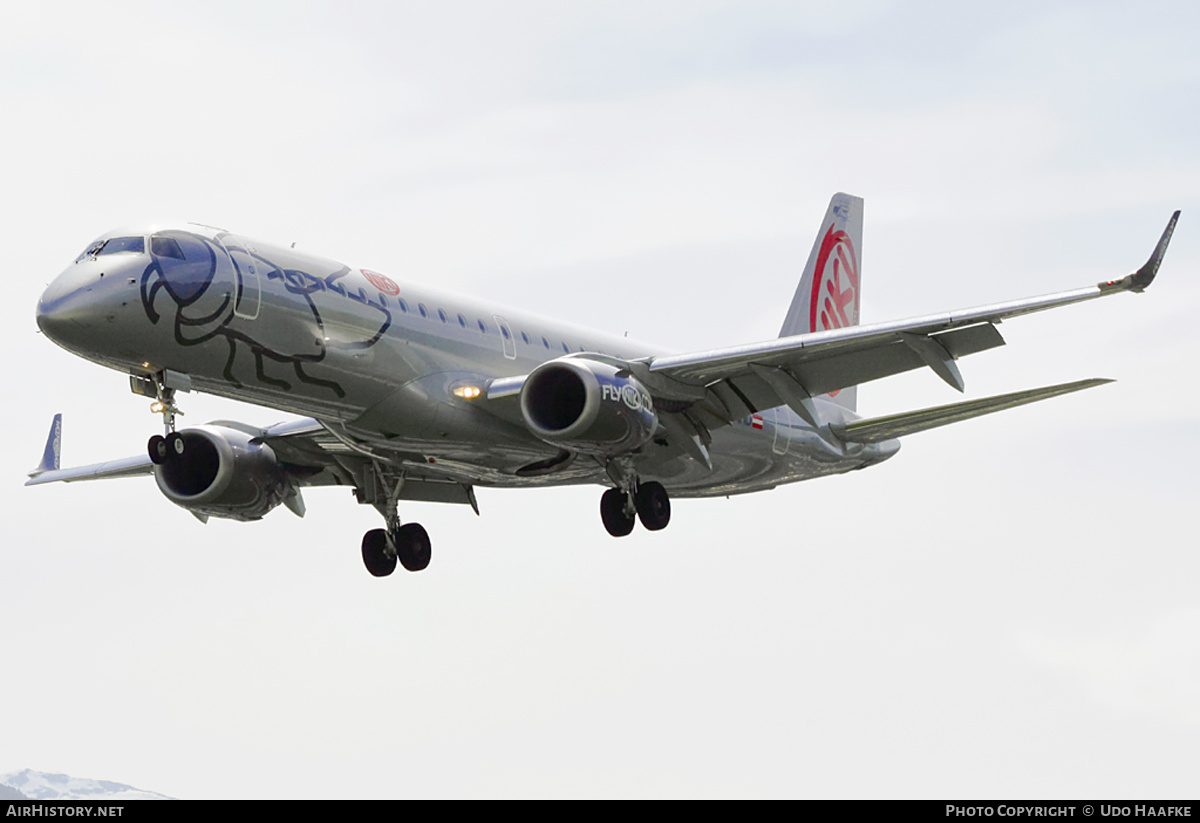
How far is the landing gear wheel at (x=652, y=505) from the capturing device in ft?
94.1

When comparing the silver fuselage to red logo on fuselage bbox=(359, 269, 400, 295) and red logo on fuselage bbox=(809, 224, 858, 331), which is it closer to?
red logo on fuselage bbox=(359, 269, 400, 295)

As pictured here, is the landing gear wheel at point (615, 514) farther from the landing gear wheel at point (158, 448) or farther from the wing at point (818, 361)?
the landing gear wheel at point (158, 448)

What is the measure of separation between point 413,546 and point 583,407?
23.6ft

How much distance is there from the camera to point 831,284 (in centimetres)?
3819

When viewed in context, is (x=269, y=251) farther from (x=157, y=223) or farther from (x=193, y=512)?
(x=193, y=512)

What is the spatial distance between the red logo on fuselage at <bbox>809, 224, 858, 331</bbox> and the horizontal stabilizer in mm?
5142

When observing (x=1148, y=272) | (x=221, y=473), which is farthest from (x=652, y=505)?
(x=1148, y=272)

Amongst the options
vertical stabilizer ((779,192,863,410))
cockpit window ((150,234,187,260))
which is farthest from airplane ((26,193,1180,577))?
vertical stabilizer ((779,192,863,410))

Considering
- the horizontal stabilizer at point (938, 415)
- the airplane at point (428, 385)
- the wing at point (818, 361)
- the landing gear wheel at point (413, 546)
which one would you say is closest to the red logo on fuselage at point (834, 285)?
the airplane at point (428, 385)

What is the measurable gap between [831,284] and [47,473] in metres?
19.5

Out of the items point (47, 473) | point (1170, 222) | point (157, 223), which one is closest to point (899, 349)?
point (1170, 222)

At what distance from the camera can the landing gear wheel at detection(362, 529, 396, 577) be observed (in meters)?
31.1

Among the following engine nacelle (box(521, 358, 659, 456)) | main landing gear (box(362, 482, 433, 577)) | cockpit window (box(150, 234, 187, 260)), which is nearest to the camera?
cockpit window (box(150, 234, 187, 260))

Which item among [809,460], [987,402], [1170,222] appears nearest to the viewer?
[1170,222]
